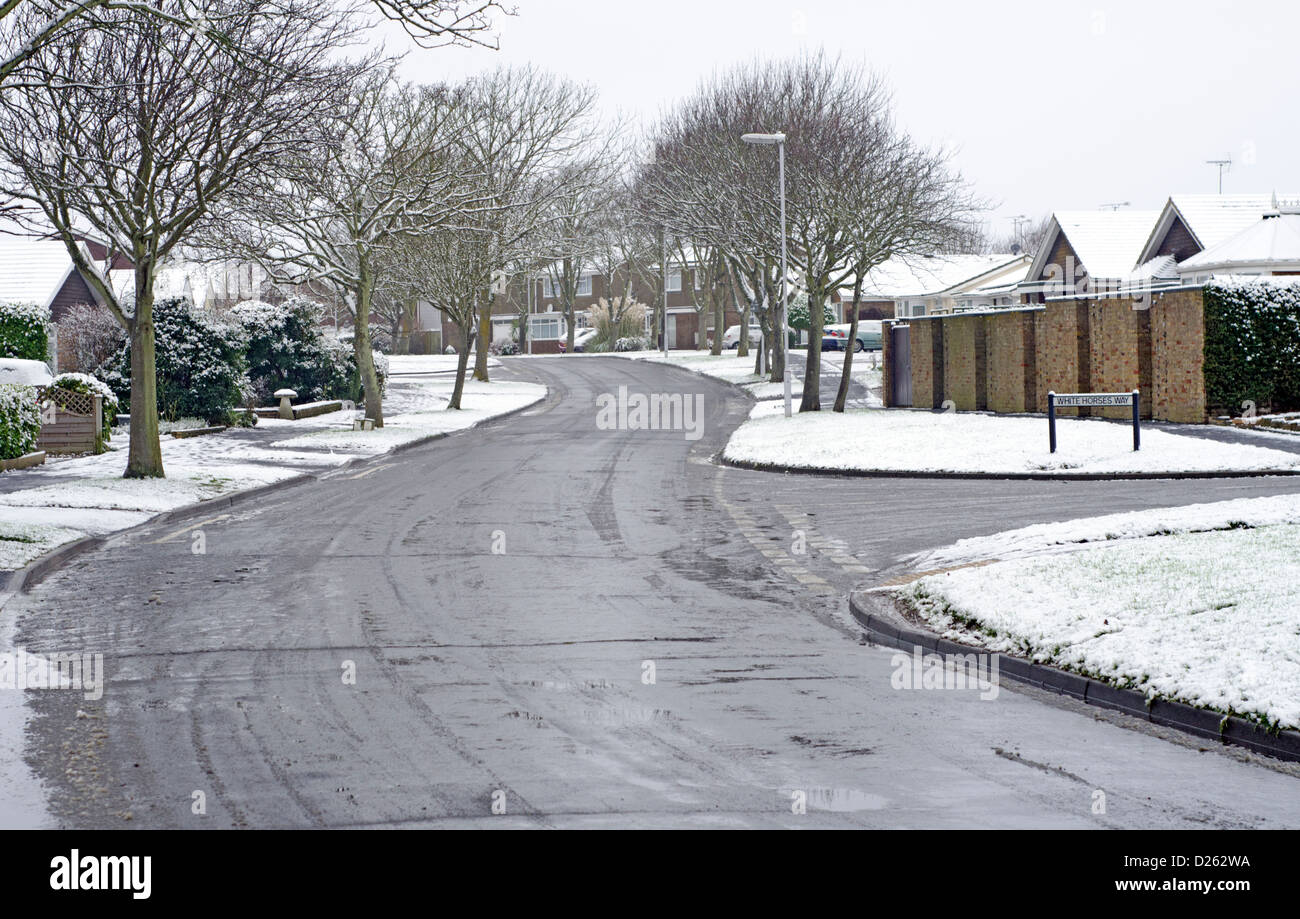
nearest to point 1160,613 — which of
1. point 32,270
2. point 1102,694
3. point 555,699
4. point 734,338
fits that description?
point 1102,694

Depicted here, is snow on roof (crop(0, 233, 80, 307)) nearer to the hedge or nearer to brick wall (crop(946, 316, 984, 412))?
brick wall (crop(946, 316, 984, 412))

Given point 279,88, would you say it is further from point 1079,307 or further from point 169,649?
point 1079,307

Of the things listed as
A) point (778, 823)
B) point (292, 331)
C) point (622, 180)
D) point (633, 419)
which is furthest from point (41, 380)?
point (622, 180)

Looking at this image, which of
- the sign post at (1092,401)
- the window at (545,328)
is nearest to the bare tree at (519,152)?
the sign post at (1092,401)

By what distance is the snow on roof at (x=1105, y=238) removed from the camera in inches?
1943

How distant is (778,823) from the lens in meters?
5.73

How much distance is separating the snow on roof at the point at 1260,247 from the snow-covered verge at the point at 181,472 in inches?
837

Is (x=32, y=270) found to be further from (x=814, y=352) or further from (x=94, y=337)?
(x=814, y=352)

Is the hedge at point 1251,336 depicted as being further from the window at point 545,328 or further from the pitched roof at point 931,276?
the window at point 545,328

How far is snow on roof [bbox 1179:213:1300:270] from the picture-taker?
37.7 m

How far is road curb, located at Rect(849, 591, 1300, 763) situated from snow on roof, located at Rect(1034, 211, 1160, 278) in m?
41.3

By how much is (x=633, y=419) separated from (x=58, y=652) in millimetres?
29893

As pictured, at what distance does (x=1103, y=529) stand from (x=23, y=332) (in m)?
26.8

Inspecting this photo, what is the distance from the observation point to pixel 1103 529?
42.9 feet
